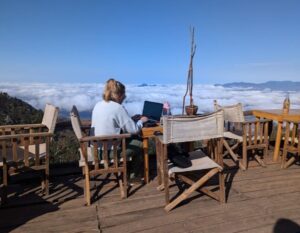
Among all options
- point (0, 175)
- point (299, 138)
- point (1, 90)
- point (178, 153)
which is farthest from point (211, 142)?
point (1, 90)

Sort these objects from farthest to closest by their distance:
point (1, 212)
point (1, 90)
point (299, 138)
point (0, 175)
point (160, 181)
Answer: point (1, 90) → point (299, 138) → point (0, 175) → point (160, 181) → point (1, 212)

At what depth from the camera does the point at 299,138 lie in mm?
4238

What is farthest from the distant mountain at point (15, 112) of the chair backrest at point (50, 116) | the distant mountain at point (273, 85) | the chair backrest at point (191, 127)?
the distant mountain at point (273, 85)

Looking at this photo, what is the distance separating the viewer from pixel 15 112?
988cm

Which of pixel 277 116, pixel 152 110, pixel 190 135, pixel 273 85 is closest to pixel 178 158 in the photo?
pixel 190 135

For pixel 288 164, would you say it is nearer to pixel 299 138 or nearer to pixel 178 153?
pixel 299 138

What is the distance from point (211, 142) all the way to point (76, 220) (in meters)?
1.87

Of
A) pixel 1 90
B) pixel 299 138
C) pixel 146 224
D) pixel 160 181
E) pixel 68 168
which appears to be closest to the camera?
pixel 146 224

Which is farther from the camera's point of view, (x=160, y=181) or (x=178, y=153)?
(x=160, y=181)

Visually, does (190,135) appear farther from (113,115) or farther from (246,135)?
(246,135)

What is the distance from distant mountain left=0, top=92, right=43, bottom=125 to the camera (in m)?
8.39

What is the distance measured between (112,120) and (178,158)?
88cm

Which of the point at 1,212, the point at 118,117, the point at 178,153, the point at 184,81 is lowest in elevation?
the point at 1,212

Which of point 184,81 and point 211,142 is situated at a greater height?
point 184,81
